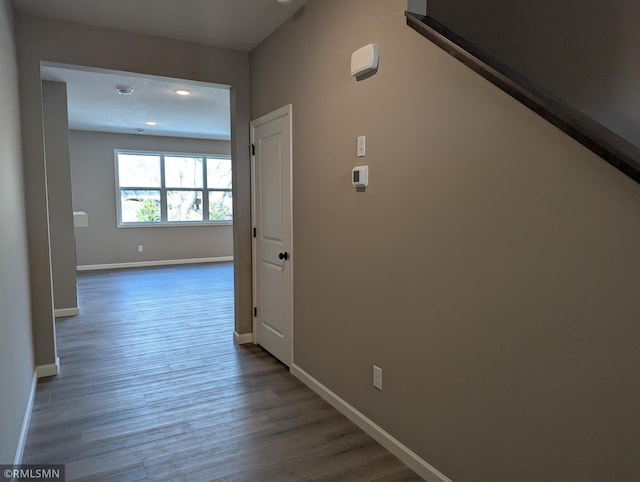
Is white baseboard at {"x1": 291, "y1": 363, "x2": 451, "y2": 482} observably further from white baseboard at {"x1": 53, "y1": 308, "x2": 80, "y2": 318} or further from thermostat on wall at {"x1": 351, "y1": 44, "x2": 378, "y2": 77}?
white baseboard at {"x1": 53, "y1": 308, "x2": 80, "y2": 318}

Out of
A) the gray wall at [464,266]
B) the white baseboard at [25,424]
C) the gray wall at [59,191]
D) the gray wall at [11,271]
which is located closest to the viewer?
the gray wall at [464,266]

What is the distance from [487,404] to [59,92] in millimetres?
5170

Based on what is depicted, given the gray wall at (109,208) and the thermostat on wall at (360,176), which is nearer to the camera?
the thermostat on wall at (360,176)

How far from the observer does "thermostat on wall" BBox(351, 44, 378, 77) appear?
2172mm

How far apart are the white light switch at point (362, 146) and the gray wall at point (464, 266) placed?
0.12 feet

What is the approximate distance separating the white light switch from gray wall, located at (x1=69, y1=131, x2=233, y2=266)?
7.21m

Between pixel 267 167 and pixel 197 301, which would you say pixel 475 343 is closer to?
pixel 267 167

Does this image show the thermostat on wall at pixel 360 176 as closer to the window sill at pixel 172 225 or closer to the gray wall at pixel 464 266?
the gray wall at pixel 464 266

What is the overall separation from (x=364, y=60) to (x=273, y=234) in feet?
5.62

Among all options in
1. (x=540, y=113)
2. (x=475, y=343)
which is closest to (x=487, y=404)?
(x=475, y=343)

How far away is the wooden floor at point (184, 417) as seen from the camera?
82.0 inches

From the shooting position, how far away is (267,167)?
354cm

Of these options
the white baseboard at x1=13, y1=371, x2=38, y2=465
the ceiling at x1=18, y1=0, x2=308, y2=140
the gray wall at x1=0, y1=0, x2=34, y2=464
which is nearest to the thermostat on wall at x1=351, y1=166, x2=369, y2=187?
the ceiling at x1=18, y1=0, x2=308, y2=140

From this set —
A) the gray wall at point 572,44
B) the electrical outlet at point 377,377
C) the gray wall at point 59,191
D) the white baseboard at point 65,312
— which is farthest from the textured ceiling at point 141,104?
the electrical outlet at point 377,377
